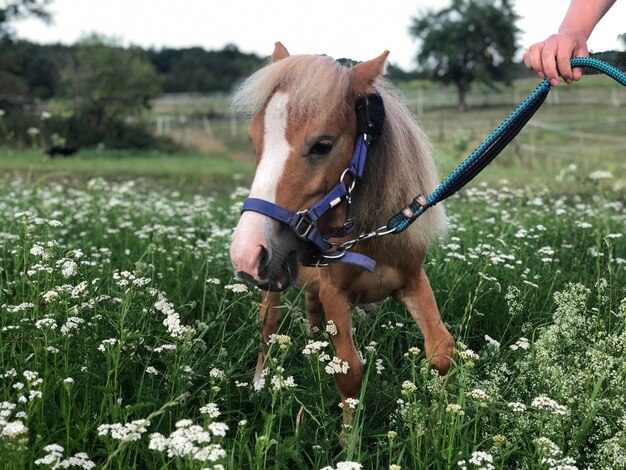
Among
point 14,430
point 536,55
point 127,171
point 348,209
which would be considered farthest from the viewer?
point 127,171

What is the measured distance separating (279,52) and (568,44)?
140 centimetres

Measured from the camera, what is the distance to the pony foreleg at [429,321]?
10.7 ft

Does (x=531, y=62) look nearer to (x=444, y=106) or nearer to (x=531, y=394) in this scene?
(x=531, y=394)

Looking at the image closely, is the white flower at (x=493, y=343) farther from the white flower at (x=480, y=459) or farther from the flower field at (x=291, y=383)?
the white flower at (x=480, y=459)

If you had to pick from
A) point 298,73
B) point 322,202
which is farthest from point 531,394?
point 298,73

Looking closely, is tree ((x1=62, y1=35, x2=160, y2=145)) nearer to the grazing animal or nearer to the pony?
the grazing animal

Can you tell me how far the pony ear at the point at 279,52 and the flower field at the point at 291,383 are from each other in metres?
1.20

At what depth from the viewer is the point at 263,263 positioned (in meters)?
2.59

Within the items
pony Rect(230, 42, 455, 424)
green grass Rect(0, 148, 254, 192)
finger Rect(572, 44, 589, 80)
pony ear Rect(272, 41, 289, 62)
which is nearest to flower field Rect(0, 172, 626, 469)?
pony Rect(230, 42, 455, 424)

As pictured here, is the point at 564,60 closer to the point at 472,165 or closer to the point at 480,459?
the point at 472,165

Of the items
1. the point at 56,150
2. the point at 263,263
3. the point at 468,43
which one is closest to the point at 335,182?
the point at 263,263

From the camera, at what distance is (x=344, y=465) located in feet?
6.66

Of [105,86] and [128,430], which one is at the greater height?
[105,86]

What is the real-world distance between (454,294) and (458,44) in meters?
56.9
